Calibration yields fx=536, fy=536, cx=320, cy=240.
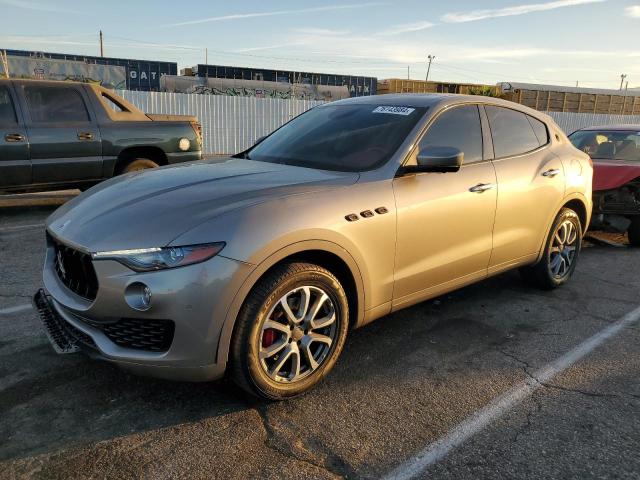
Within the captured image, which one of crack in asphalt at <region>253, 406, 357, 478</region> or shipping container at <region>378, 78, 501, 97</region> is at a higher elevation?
shipping container at <region>378, 78, 501, 97</region>

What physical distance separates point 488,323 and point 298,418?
2.02m

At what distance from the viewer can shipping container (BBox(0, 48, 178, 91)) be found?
33312 mm

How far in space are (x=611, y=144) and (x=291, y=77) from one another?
3267cm

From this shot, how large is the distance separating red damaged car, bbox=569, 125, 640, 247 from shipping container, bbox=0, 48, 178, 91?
3111 cm

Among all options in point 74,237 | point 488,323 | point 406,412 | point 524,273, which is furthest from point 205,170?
point 524,273

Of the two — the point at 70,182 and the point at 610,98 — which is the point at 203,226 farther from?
the point at 610,98

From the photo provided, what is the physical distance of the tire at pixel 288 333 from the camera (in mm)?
2658

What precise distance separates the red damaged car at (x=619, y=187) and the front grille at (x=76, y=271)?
6.23 meters

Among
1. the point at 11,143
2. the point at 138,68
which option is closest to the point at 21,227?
the point at 11,143

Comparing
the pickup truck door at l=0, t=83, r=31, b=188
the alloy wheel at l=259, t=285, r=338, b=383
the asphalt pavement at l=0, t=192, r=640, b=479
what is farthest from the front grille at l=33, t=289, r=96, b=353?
the pickup truck door at l=0, t=83, r=31, b=188

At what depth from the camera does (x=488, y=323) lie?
13.7ft

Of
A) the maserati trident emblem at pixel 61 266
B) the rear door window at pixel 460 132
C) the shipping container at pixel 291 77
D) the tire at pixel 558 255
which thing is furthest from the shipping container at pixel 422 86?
the maserati trident emblem at pixel 61 266

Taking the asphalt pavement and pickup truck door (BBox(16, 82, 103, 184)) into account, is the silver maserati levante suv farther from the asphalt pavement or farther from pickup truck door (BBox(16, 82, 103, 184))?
pickup truck door (BBox(16, 82, 103, 184))

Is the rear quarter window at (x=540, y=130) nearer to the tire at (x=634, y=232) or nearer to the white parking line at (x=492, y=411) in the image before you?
the white parking line at (x=492, y=411)
